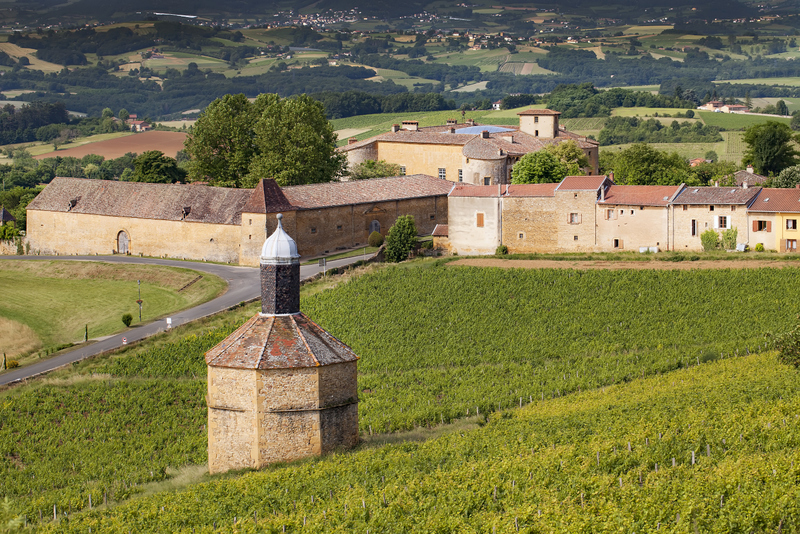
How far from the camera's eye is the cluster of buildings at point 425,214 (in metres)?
56.1

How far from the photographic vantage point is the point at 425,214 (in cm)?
7025

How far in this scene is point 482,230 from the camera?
200ft

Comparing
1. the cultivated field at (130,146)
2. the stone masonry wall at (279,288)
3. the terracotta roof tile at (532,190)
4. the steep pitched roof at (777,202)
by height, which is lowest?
the stone masonry wall at (279,288)

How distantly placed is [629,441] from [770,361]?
12776mm

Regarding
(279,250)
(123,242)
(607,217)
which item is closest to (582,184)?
(607,217)

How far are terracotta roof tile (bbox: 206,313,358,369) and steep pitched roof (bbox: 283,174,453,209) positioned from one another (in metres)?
34.5

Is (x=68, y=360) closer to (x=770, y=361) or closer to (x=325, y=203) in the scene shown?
(x=325, y=203)

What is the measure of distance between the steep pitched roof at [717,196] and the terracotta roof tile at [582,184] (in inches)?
172

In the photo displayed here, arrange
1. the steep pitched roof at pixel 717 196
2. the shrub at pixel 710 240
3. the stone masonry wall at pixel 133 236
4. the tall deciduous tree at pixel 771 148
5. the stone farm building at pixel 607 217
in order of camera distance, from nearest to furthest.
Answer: the stone farm building at pixel 607 217 → the steep pitched roof at pixel 717 196 → the shrub at pixel 710 240 → the stone masonry wall at pixel 133 236 → the tall deciduous tree at pixel 771 148

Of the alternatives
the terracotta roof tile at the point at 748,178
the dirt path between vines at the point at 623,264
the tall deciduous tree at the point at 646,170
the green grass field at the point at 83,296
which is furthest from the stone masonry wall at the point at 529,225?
the terracotta roof tile at the point at 748,178

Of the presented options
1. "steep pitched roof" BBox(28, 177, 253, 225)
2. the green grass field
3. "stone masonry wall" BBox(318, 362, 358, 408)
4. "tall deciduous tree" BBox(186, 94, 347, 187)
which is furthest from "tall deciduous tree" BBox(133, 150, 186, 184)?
"stone masonry wall" BBox(318, 362, 358, 408)

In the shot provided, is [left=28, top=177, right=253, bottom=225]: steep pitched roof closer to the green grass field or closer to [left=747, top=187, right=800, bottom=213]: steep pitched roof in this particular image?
the green grass field

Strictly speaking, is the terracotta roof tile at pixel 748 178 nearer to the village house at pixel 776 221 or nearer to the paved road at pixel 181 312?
the village house at pixel 776 221

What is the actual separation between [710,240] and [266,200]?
2481 centimetres
